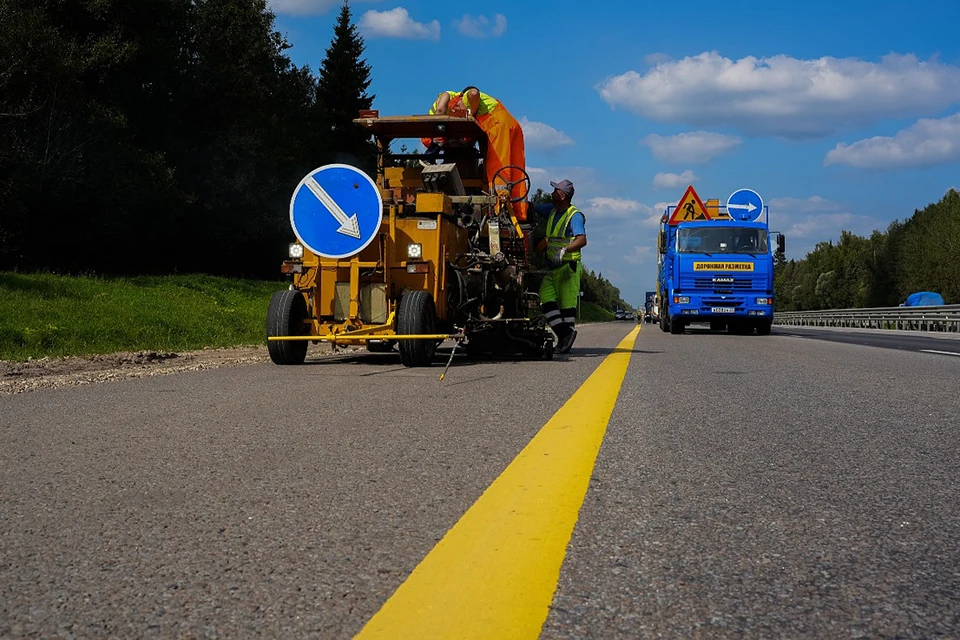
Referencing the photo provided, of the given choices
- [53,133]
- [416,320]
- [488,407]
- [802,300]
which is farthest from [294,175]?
[802,300]

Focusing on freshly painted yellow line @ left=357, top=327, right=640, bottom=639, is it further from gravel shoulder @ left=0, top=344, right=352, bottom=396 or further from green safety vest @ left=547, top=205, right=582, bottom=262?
green safety vest @ left=547, top=205, right=582, bottom=262

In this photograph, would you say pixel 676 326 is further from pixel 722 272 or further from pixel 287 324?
pixel 287 324

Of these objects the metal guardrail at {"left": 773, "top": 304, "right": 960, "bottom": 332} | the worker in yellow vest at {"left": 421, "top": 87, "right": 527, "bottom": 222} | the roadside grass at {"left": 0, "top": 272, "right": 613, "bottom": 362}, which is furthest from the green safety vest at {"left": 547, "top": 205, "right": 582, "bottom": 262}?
the metal guardrail at {"left": 773, "top": 304, "right": 960, "bottom": 332}

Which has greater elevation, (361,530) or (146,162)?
(146,162)

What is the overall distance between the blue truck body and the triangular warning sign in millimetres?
962

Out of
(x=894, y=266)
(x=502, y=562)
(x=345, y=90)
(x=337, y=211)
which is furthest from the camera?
(x=894, y=266)

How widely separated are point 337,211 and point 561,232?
11.5 ft

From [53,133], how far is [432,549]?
29268mm

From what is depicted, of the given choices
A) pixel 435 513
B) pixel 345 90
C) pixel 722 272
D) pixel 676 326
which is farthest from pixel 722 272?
pixel 345 90

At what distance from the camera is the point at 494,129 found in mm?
10688

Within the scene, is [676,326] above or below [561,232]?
below

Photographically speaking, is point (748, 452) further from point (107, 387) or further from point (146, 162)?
point (146, 162)

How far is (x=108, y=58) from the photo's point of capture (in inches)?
1204

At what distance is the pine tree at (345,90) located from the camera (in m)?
52.0
